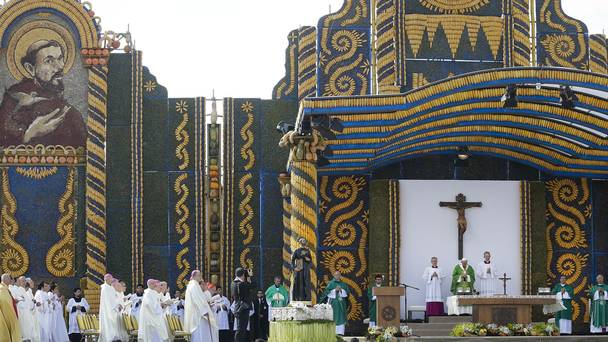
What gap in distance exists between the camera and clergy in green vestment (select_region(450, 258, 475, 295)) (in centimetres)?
3156

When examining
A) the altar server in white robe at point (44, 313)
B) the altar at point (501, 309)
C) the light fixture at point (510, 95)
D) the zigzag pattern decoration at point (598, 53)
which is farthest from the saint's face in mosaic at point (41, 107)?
the zigzag pattern decoration at point (598, 53)

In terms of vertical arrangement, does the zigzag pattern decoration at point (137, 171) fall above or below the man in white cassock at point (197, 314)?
above

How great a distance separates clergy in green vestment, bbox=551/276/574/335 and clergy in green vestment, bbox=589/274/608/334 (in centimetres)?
53

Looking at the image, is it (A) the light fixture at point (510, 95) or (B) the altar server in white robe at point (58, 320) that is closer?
(A) the light fixture at point (510, 95)

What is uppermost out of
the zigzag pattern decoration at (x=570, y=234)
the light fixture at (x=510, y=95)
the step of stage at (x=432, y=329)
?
the light fixture at (x=510, y=95)

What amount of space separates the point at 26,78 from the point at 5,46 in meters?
0.96

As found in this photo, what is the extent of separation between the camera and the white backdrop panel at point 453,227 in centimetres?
3275

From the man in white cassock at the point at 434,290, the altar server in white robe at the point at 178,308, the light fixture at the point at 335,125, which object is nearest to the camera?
the light fixture at the point at 335,125

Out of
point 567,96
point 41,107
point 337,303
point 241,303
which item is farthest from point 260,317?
point 567,96

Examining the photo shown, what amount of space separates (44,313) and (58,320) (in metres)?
0.88

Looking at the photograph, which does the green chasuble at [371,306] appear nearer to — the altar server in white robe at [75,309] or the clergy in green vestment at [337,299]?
the clergy in green vestment at [337,299]

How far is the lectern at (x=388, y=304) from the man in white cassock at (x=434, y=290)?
288cm

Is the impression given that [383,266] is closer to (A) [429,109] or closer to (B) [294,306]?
(A) [429,109]

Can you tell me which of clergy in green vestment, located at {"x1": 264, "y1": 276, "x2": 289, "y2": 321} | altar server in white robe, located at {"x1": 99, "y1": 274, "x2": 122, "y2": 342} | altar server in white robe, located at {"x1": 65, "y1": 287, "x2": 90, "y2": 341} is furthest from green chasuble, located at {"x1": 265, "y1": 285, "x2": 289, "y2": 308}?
altar server in white robe, located at {"x1": 65, "y1": 287, "x2": 90, "y2": 341}
